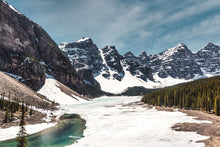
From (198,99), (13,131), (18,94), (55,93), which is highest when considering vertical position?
(18,94)

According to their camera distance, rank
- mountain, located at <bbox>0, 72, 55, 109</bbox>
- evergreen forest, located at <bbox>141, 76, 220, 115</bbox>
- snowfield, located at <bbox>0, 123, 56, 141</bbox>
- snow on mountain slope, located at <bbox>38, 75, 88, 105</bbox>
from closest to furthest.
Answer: snowfield, located at <bbox>0, 123, 56, 141</bbox>
evergreen forest, located at <bbox>141, 76, 220, 115</bbox>
mountain, located at <bbox>0, 72, 55, 109</bbox>
snow on mountain slope, located at <bbox>38, 75, 88, 105</bbox>

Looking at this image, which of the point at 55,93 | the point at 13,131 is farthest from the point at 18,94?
the point at 55,93

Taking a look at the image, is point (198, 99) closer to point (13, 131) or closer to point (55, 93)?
point (13, 131)

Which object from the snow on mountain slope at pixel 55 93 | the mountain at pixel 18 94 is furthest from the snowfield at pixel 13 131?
the snow on mountain slope at pixel 55 93

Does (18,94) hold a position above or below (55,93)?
above

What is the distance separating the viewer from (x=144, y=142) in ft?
83.8

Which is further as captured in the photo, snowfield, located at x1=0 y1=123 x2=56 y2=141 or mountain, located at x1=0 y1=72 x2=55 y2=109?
mountain, located at x1=0 y1=72 x2=55 y2=109

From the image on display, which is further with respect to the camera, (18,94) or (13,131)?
(18,94)

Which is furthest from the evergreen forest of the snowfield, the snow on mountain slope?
the snow on mountain slope

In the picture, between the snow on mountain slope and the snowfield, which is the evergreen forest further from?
the snow on mountain slope

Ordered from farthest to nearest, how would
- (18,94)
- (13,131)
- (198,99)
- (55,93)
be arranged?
(55,93), (18,94), (198,99), (13,131)

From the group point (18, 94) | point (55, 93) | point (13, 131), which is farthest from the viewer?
point (55, 93)

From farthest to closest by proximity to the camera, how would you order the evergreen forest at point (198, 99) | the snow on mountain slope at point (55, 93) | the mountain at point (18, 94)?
the snow on mountain slope at point (55, 93)
the mountain at point (18, 94)
the evergreen forest at point (198, 99)

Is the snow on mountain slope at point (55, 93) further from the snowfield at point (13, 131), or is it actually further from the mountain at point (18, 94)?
the snowfield at point (13, 131)
